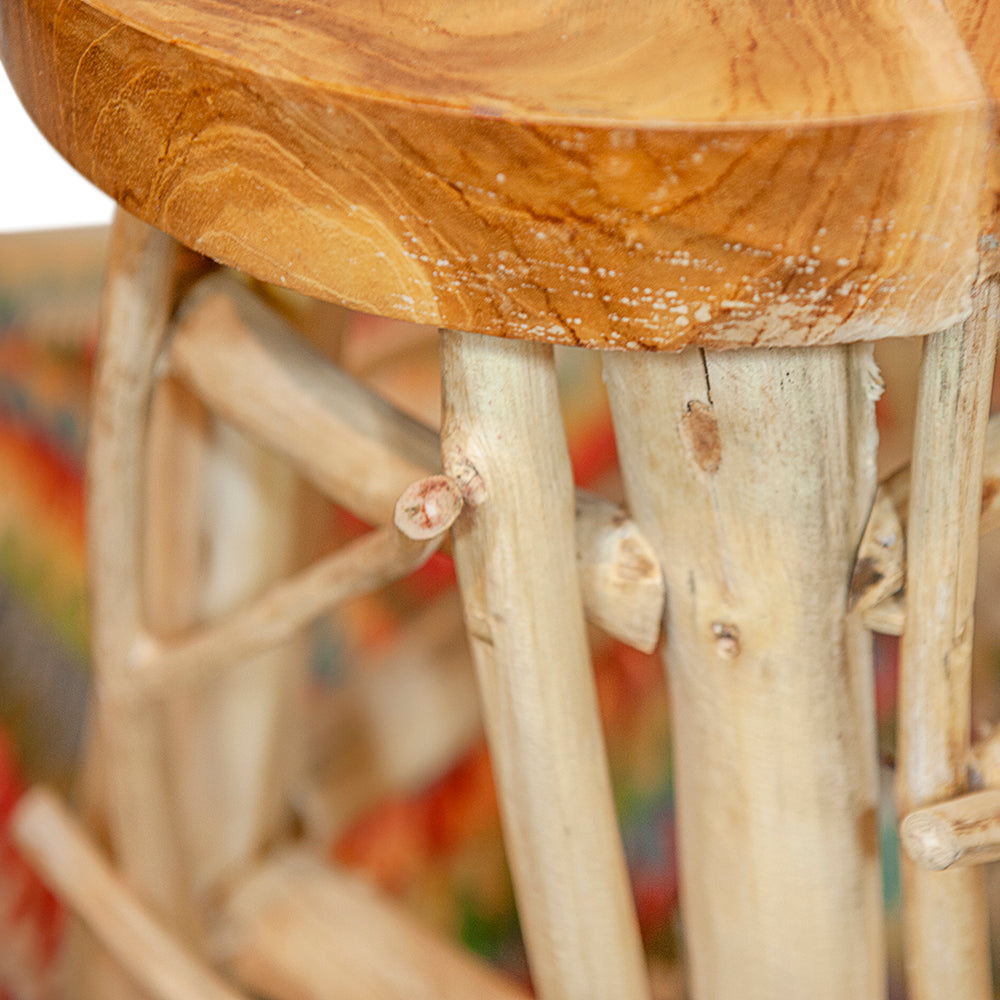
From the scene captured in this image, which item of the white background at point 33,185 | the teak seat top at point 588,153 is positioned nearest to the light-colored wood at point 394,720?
the teak seat top at point 588,153

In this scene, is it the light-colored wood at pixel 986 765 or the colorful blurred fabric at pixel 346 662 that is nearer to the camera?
the light-colored wood at pixel 986 765

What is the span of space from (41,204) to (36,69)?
3.33 ft

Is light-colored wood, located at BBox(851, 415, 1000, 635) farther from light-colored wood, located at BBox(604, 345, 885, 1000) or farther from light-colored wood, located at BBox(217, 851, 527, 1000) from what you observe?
light-colored wood, located at BBox(217, 851, 527, 1000)

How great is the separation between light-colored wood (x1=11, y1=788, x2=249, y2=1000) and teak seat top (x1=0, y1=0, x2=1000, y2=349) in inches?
18.2

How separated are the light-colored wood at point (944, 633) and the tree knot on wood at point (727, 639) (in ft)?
0.20

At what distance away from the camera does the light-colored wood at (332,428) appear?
0.47 meters

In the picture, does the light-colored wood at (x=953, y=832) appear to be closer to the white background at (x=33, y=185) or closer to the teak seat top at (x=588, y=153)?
the teak seat top at (x=588, y=153)

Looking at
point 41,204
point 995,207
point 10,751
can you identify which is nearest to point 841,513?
point 995,207

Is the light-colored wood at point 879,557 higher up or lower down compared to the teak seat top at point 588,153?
lower down

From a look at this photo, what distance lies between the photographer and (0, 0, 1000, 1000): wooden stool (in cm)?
31

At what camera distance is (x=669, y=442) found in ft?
1.40

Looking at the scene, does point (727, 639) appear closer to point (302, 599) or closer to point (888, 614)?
point (888, 614)

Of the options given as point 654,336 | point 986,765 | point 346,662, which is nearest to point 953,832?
point 986,765

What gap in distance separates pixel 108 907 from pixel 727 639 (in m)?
0.44
